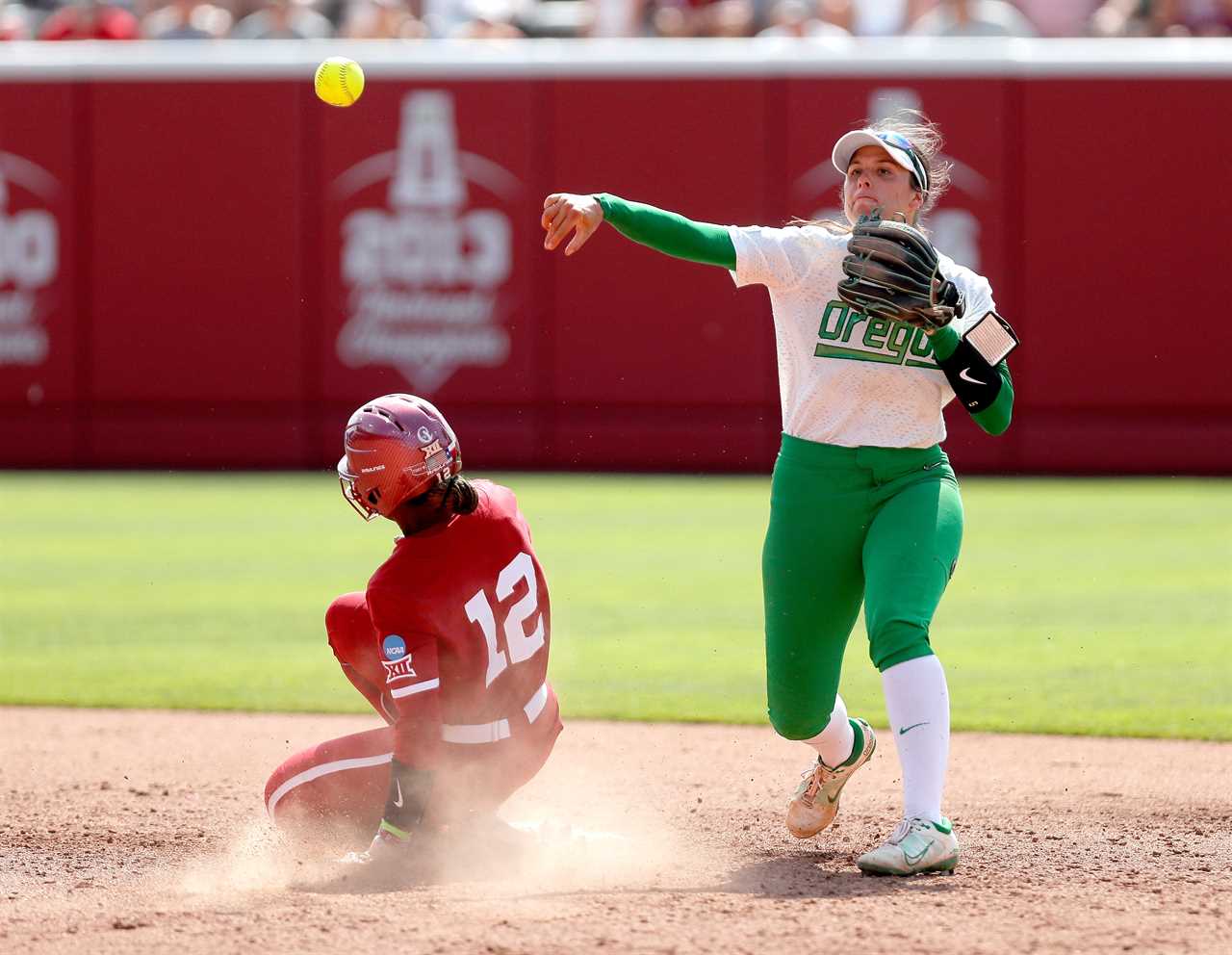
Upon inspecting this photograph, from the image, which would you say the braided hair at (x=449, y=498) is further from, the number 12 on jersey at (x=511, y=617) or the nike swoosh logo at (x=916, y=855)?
the nike swoosh logo at (x=916, y=855)

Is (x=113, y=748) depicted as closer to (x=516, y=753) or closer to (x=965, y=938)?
(x=516, y=753)

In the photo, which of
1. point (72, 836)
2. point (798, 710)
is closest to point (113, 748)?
point (72, 836)

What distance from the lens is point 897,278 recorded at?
4.42 m

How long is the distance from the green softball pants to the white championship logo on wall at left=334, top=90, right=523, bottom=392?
12.3 meters

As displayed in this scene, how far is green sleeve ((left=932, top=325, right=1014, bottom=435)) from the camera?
454 cm

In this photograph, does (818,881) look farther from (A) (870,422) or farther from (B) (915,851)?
(A) (870,422)

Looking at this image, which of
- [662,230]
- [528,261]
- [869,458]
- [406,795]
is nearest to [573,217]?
Answer: [662,230]

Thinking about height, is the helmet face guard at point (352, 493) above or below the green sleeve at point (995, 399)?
below

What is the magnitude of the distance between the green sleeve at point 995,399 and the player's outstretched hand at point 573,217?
0.88 m

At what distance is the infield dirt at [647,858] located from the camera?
4000 mm

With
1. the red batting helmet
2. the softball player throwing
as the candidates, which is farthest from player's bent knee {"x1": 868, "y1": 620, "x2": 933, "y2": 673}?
the red batting helmet

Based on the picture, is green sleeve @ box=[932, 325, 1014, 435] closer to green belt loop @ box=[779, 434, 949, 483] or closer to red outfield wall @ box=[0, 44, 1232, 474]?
green belt loop @ box=[779, 434, 949, 483]

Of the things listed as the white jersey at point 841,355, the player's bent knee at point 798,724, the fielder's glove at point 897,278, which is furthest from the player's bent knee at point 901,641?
the fielder's glove at point 897,278

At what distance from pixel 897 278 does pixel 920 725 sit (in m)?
1.06
